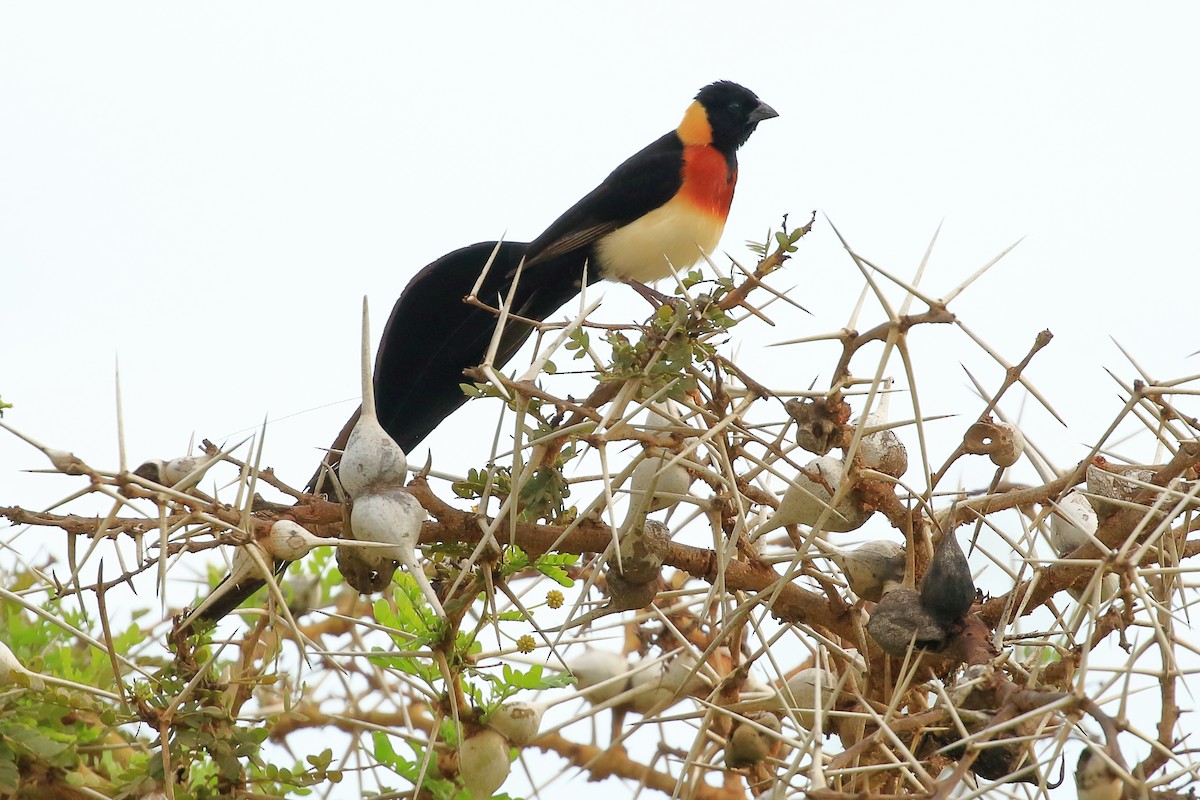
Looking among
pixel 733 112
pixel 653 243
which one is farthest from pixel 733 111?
pixel 653 243

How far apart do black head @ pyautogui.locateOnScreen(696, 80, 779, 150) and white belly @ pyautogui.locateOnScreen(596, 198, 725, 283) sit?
519 mm

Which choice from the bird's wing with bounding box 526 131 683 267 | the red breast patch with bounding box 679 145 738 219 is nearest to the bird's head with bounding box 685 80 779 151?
the red breast patch with bounding box 679 145 738 219

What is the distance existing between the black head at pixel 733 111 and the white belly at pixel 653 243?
519 mm

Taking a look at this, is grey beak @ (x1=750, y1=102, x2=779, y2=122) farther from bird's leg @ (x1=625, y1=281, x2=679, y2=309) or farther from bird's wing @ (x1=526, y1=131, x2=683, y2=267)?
bird's leg @ (x1=625, y1=281, x2=679, y2=309)

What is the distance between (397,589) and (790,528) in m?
0.91

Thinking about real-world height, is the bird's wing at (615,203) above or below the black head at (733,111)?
below

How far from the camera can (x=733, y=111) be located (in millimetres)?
4035

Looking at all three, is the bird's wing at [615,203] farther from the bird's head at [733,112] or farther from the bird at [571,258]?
the bird's head at [733,112]

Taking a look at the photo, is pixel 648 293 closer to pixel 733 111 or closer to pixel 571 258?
pixel 571 258

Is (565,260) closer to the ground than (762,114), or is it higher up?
closer to the ground

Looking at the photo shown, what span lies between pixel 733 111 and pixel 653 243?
87cm

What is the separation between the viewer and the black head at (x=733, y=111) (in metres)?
3.99

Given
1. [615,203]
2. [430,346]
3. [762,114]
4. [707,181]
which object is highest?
[762,114]

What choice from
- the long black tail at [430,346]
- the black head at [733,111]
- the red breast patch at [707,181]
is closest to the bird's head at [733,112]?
the black head at [733,111]
